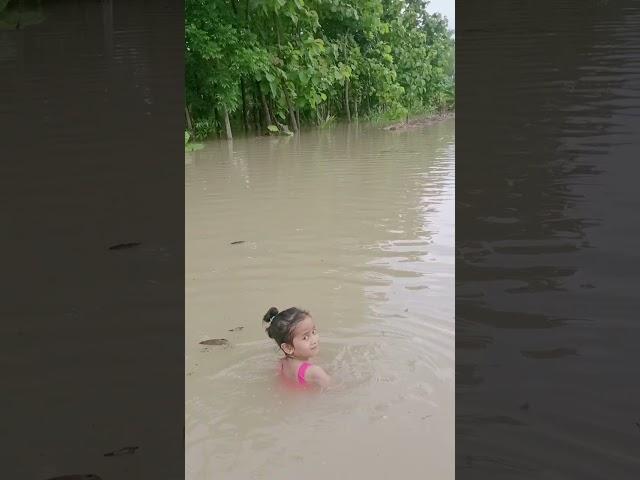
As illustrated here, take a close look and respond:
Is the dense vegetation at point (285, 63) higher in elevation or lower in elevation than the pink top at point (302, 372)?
higher

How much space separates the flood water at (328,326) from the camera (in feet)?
4.86

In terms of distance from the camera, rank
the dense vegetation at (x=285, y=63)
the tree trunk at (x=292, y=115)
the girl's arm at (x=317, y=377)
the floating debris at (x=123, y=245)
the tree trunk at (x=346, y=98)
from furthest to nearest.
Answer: the tree trunk at (x=346, y=98), the tree trunk at (x=292, y=115), the dense vegetation at (x=285, y=63), the girl's arm at (x=317, y=377), the floating debris at (x=123, y=245)

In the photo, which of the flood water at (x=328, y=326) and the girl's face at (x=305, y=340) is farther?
the girl's face at (x=305, y=340)

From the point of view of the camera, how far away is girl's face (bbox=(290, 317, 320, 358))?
197cm

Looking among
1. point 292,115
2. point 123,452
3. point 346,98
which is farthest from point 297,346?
point 346,98

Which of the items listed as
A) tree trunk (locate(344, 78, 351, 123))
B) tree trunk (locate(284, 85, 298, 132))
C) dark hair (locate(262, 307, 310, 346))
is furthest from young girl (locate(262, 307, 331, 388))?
tree trunk (locate(344, 78, 351, 123))

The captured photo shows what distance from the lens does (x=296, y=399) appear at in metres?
1.82

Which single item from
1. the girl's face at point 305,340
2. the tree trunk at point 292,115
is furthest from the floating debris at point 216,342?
the tree trunk at point 292,115

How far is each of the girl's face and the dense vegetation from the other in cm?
337

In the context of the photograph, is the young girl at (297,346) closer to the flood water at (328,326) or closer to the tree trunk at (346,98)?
the flood water at (328,326)

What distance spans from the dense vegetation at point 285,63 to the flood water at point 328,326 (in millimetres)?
1544

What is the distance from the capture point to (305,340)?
78.3 inches

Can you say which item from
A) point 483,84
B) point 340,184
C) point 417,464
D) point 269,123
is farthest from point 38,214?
point 269,123

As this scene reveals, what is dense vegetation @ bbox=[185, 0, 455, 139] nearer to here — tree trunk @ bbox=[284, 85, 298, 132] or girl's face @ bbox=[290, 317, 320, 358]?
tree trunk @ bbox=[284, 85, 298, 132]
